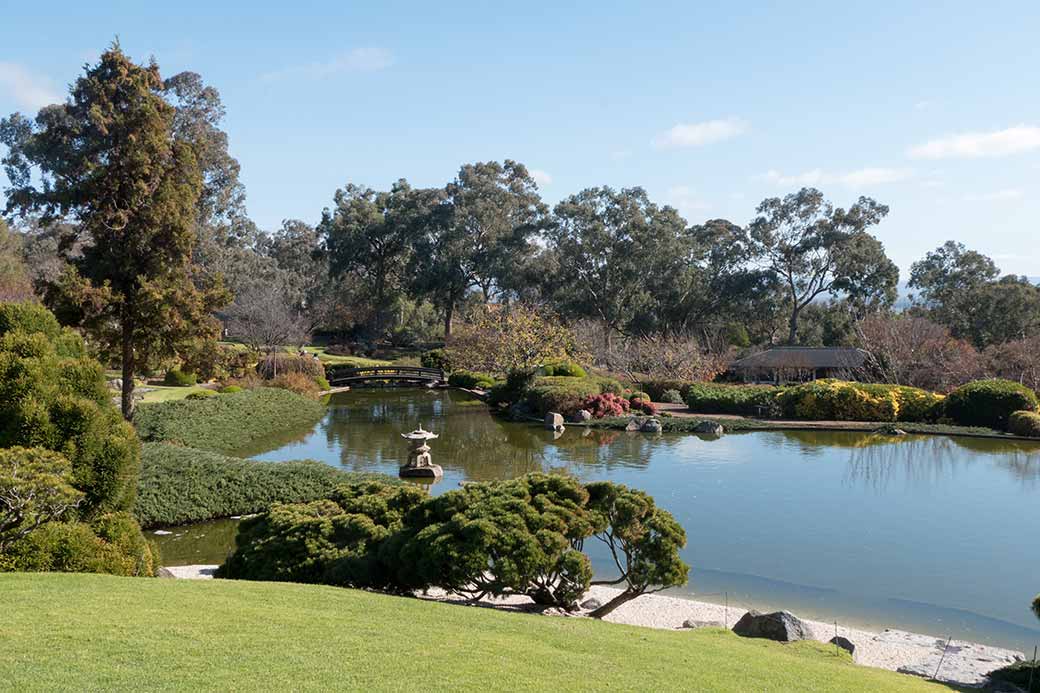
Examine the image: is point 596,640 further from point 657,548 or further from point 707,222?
point 707,222

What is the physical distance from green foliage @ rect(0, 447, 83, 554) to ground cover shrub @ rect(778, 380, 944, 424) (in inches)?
994

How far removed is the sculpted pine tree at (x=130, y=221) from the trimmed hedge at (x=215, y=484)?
488 cm

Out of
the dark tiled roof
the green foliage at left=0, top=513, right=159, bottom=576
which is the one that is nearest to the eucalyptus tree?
the dark tiled roof

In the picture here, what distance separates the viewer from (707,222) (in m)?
59.0

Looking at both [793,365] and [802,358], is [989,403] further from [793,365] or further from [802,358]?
[802,358]

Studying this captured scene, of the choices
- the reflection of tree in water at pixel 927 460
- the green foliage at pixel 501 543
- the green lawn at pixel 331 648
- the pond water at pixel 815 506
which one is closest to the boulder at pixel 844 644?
the green lawn at pixel 331 648

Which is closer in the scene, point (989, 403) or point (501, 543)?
point (501, 543)

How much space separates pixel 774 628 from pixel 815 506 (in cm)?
766

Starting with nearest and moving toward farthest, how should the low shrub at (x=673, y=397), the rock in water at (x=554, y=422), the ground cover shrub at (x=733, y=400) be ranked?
the rock in water at (x=554, y=422), the ground cover shrub at (x=733, y=400), the low shrub at (x=673, y=397)

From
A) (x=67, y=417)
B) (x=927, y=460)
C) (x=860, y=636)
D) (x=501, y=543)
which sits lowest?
(x=860, y=636)

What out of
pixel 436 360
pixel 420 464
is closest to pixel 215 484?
pixel 420 464

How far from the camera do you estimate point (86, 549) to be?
8047mm

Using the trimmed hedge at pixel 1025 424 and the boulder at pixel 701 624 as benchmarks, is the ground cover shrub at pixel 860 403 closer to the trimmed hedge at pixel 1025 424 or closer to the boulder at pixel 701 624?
the trimmed hedge at pixel 1025 424

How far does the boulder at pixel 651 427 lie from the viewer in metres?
26.0
